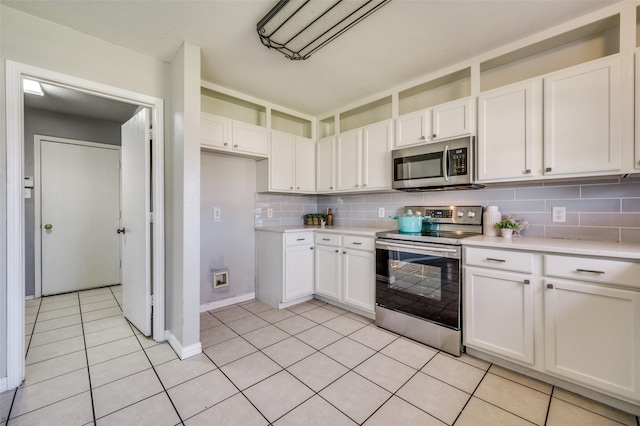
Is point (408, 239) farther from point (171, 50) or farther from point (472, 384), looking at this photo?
point (171, 50)

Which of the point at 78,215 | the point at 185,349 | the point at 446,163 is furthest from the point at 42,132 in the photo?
the point at 446,163

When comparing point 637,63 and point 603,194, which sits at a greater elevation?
point 637,63

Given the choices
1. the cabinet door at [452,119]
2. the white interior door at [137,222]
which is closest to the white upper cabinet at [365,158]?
the cabinet door at [452,119]

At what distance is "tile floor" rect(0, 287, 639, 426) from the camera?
1.48m

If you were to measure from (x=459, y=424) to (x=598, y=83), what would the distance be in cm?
222

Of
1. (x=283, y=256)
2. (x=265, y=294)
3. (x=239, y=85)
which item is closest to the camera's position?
(x=239, y=85)

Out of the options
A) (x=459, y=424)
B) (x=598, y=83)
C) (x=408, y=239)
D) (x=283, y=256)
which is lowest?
(x=459, y=424)

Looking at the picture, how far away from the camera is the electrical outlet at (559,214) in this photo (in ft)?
6.75

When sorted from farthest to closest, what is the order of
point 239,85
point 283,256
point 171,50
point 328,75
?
point 283,256, point 239,85, point 328,75, point 171,50

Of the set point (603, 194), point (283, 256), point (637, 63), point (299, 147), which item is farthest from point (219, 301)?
point (637, 63)

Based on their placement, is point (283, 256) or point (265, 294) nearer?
point (283, 256)

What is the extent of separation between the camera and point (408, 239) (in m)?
2.33

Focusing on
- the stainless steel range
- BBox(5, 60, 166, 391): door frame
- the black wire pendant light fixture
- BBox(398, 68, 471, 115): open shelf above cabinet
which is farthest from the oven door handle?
BBox(5, 60, 166, 391): door frame

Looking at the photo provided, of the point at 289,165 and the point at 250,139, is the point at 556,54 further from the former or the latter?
the point at 250,139
